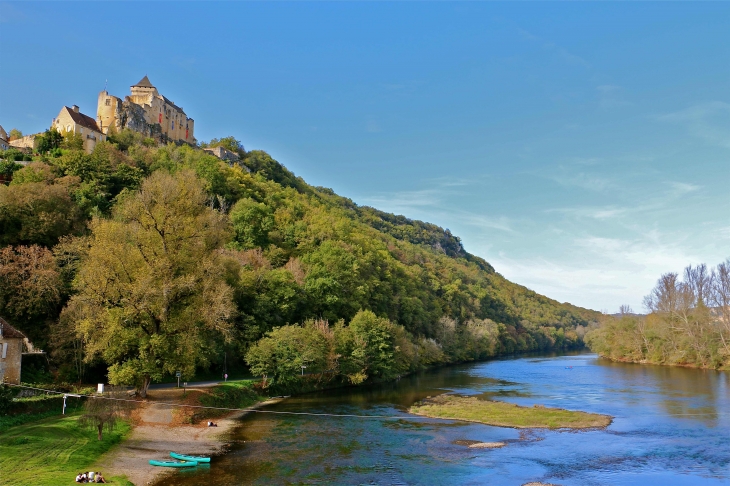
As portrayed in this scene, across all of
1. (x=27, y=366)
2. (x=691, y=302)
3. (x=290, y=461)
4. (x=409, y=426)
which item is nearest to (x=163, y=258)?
(x=27, y=366)

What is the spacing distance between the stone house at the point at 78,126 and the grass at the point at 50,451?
215 ft

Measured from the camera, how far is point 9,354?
32281 mm

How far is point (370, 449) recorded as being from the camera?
95.7 feet

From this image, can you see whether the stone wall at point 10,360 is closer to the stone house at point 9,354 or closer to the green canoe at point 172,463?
the stone house at point 9,354

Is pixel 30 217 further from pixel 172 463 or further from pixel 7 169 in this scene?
pixel 172 463

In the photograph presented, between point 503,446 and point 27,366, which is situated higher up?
point 27,366

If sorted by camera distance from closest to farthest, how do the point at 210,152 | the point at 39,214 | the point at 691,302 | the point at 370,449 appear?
1. the point at 370,449
2. the point at 39,214
3. the point at 691,302
4. the point at 210,152

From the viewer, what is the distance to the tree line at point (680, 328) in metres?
82.2

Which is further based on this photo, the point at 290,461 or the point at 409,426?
the point at 409,426

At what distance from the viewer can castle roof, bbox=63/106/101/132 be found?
85125 mm

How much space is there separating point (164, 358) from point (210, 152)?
283ft

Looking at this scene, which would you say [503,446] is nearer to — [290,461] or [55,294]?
Answer: [290,461]

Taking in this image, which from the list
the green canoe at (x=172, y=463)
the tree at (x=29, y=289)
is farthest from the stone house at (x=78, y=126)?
the green canoe at (x=172, y=463)

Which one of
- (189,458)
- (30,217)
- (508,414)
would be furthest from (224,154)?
(189,458)
